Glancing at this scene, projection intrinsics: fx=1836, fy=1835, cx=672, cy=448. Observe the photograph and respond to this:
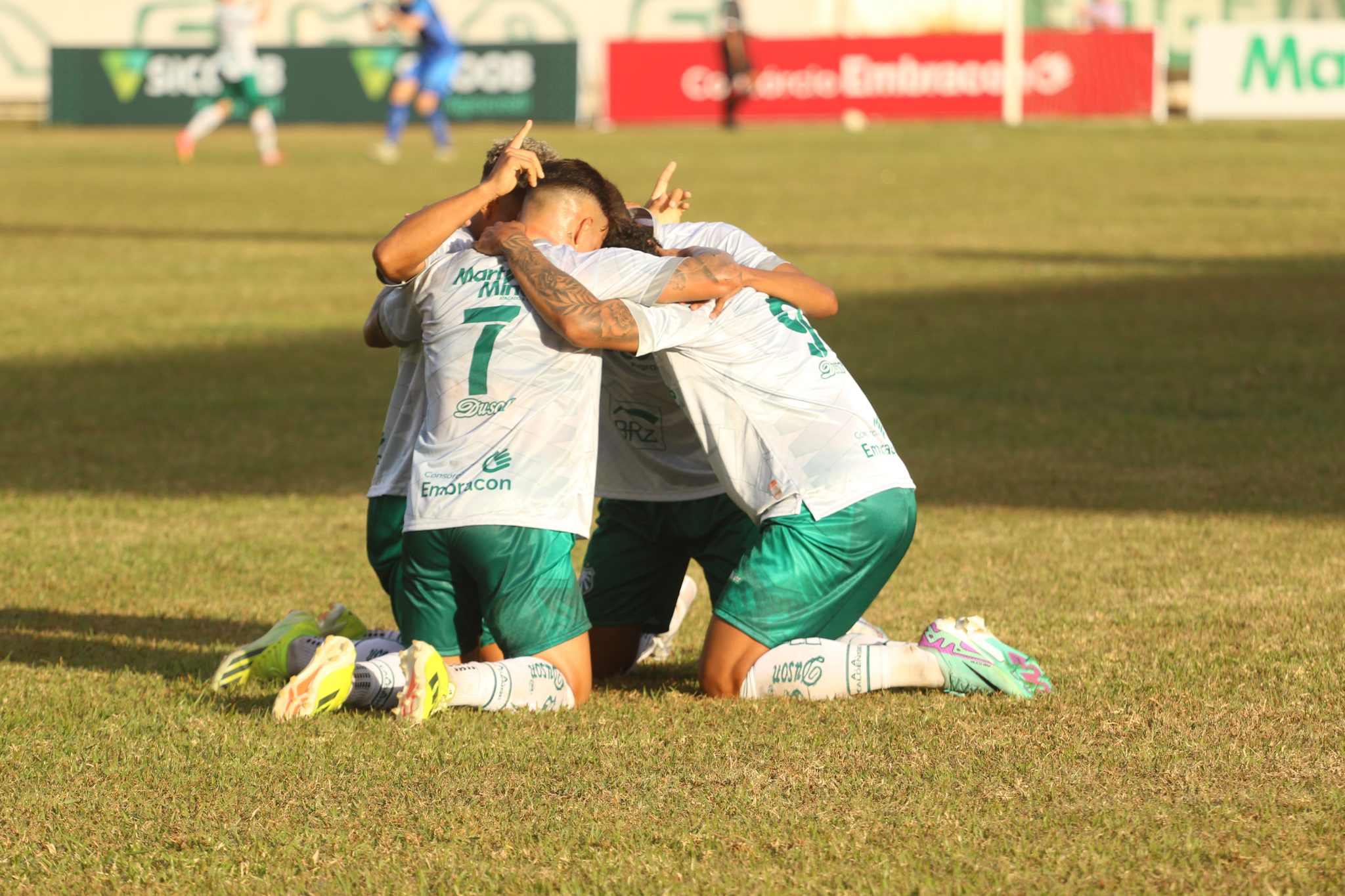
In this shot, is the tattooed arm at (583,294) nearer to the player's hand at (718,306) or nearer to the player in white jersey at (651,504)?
the player's hand at (718,306)

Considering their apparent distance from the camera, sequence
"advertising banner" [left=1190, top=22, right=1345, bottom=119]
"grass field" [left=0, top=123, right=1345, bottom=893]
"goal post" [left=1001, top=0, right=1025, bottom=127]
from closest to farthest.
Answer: "grass field" [left=0, top=123, right=1345, bottom=893]
"goal post" [left=1001, top=0, right=1025, bottom=127]
"advertising banner" [left=1190, top=22, right=1345, bottom=119]

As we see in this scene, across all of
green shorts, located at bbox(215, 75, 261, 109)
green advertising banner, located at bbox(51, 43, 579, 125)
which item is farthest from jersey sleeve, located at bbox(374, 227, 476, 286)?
green advertising banner, located at bbox(51, 43, 579, 125)

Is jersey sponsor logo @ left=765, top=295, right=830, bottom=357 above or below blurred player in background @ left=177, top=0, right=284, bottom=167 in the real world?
below

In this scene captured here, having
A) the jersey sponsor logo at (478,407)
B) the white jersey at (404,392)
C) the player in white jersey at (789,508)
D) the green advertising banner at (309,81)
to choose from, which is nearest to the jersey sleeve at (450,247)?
the white jersey at (404,392)

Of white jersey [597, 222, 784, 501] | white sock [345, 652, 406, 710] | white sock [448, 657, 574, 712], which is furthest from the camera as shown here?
white jersey [597, 222, 784, 501]

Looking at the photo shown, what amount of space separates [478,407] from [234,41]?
24253 mm

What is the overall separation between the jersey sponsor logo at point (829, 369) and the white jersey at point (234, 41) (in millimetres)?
23891

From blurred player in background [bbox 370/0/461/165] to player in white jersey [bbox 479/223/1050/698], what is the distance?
23.1m

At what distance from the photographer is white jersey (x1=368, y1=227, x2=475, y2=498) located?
4523 mm

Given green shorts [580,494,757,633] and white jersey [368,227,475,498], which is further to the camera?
green shorts [580,494,757,633]

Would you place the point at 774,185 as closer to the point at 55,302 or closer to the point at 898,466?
the point at 55,302

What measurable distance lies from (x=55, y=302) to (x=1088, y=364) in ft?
23.4

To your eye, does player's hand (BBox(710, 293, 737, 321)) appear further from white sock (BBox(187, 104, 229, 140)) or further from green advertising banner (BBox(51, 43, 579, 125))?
green advertising banner (BBox(51, 43, 579, 125))

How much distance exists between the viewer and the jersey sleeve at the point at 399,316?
177 inches
